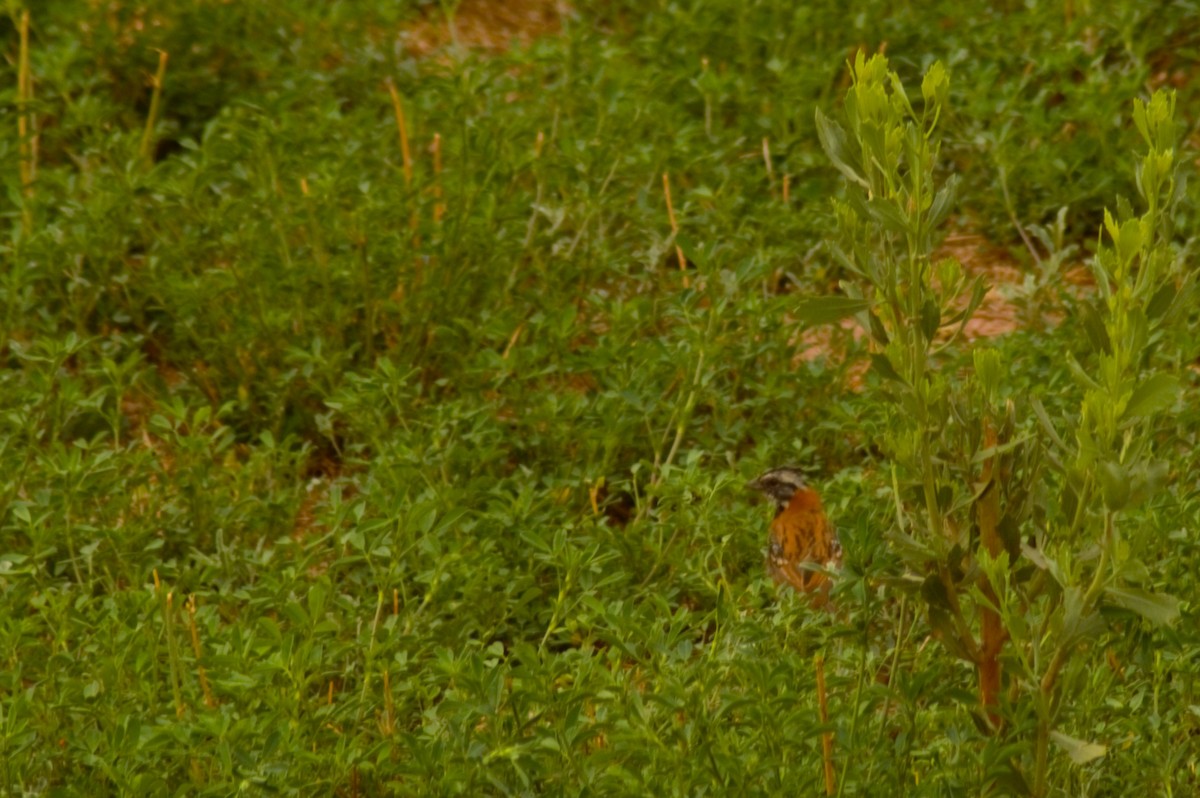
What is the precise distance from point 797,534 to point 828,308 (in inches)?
50.0

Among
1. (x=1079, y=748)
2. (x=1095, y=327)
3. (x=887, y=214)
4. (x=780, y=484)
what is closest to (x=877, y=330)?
(x=887, y=214)

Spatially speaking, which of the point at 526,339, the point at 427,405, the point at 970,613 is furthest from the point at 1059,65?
the point at 970,613

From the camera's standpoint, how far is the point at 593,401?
17.2ft

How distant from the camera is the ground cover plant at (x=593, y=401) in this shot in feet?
10.8

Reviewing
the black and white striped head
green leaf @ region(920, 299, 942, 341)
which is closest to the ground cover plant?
green leaf @ region(920, 299, 942, 341)

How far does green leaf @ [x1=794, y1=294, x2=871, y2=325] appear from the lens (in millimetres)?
3285

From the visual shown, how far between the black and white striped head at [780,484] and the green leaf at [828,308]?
1331mm

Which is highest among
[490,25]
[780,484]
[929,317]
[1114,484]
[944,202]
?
[944,202]

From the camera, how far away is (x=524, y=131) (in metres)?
5.98

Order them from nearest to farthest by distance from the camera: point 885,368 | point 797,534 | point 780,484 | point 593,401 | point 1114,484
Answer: point 1114,484 < point 885,368 < point 797,534 < point 780,484 < point 593,401

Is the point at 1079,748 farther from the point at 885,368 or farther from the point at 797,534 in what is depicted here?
the point at 797,534

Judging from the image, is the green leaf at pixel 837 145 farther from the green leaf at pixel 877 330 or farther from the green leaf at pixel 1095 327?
the green leaf at pixel 1095 327

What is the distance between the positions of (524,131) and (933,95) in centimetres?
287

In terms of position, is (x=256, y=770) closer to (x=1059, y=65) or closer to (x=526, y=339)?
(x=526, y=339)
